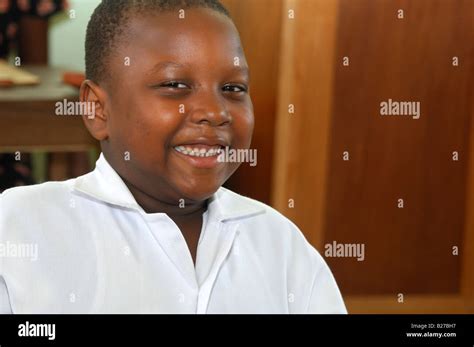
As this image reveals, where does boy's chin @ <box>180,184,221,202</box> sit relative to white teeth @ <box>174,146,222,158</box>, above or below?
below

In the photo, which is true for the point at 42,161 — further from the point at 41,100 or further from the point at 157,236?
the point at 157,236

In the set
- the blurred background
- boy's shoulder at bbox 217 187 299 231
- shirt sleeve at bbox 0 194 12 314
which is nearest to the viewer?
shirt sleeve at bbox 0 194 12 314

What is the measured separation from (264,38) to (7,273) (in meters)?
0.49

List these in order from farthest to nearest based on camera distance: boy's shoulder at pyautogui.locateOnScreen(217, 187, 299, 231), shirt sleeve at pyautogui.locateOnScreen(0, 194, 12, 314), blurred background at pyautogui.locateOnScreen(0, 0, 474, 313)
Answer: blurred background at pyautogui.locateOnScreen(0, 0, 474, 313), boy's shoulder at pyautogui.locateOnScreen(217, 187, 299, 231), shirt sleeve at pyautogui.locateOnScreen(0, 194, 12, 314)

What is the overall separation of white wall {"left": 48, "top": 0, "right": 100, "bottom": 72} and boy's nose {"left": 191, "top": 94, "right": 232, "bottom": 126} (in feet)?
0.64

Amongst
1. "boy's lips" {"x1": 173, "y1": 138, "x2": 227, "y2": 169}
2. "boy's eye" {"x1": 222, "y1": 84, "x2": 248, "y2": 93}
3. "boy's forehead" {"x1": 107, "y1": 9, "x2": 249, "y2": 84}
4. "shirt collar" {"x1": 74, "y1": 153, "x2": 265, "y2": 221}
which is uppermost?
"boy's forehead" {"x1": 107, "y1": 9, "x2": 249, "y2": 84}

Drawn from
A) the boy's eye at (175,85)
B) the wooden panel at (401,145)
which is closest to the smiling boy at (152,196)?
the boy's eye at (175,85)

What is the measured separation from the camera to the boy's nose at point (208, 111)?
30.2 inches

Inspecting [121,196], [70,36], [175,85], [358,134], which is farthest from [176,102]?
[358,134]

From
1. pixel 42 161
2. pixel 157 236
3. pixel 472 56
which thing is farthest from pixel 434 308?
pixel 42 161

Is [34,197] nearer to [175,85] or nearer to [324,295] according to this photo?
[175,85]

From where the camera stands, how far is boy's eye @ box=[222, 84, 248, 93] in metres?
0.79

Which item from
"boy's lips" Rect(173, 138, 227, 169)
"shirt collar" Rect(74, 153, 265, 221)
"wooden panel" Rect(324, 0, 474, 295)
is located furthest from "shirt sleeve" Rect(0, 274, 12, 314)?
"wooden panel" Rect(324, 0, 474, 295)

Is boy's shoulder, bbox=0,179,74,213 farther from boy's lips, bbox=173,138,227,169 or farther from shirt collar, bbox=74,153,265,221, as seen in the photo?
boy's lips, bbox=173,138,227,169
